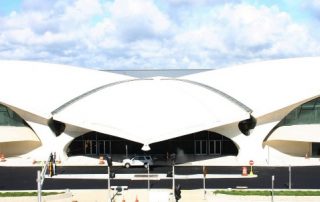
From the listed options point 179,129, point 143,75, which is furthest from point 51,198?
point 143,75

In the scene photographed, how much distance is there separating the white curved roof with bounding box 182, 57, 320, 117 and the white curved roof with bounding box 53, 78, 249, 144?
1807 millimetres

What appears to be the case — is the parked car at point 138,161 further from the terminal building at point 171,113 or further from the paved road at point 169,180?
the terminal building at point 171,113

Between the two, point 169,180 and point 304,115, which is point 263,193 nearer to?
point 169,180

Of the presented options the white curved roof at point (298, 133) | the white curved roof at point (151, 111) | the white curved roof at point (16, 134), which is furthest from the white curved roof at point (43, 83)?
the white curved roof at point (298, 133)

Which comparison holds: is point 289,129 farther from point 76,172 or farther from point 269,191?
point 76,172

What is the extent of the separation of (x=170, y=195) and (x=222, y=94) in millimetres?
16636

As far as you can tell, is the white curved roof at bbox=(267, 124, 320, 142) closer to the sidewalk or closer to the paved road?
the paved road

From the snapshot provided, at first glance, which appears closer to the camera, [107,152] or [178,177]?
[178,177]

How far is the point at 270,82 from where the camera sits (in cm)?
4381

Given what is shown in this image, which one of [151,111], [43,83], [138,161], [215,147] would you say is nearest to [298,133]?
[215,147]

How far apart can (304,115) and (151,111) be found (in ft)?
46.3

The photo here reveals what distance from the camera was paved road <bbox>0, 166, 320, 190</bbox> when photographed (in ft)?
107

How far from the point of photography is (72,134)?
Result: 42.2 meters

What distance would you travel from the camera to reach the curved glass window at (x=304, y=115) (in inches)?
1732
